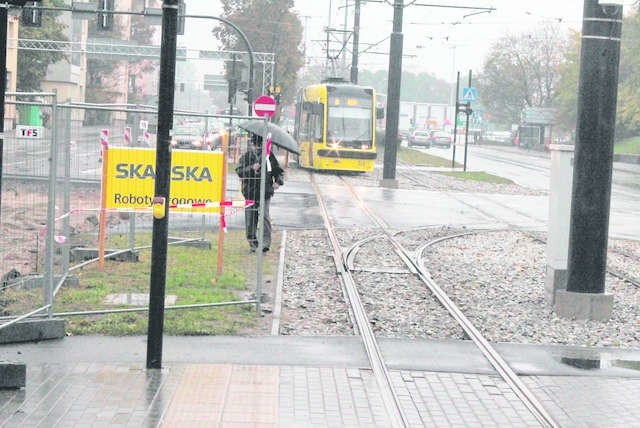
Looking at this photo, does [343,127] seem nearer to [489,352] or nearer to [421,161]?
[421,161]

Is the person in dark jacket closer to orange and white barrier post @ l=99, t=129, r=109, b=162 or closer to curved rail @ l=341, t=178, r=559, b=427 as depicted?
orange and white barrier post @ l=99, t=129, r=109, b=162

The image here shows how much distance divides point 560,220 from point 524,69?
100780 mm

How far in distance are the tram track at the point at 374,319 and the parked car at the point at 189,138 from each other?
8.23ft

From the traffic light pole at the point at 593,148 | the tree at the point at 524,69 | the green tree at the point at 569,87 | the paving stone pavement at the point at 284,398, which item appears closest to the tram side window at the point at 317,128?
the traffic light pole at the point at 593,148

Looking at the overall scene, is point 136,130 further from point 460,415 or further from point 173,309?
point 460,415

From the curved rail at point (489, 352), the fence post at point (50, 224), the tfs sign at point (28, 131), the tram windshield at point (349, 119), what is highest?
the tram windshield at point (349, 119)

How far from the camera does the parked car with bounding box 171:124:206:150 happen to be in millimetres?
13977

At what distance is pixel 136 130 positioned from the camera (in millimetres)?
14195

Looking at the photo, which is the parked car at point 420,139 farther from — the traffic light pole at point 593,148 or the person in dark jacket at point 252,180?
the traffic light pole at point 593,148

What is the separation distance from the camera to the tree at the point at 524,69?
108562mm

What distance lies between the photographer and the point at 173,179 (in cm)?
1256

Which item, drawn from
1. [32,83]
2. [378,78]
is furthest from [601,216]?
[378,78]

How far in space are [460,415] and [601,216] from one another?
4.71 m

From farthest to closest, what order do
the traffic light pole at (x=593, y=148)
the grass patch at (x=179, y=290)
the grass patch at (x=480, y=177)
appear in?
→ 1. the grass patch at (x=480, y=177)
2. the traffic light pole at (x=593, y=148)
3. the grass patch at (x=179, y=290)
